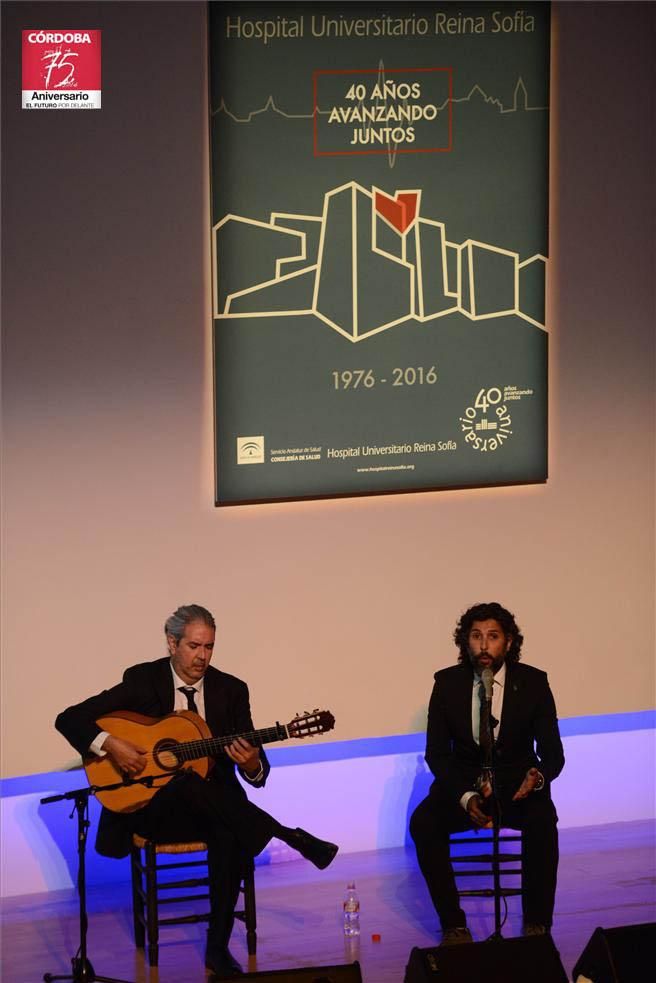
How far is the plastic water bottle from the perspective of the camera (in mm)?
5055

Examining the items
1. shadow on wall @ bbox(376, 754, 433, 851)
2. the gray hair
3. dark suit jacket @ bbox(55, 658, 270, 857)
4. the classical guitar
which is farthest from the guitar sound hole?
shadow on wall @ bbox(376, 754, 433, 851)

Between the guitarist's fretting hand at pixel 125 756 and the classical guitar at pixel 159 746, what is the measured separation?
19 millimetres

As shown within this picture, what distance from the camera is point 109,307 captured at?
540cm

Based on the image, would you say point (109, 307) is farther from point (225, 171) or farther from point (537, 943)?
point (537, 943)

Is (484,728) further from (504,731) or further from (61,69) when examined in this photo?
(61,69)

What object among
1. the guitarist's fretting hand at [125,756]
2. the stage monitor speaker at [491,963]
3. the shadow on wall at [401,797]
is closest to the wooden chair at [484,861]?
the shadow on wall at [401,797]

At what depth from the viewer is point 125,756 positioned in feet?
15.7

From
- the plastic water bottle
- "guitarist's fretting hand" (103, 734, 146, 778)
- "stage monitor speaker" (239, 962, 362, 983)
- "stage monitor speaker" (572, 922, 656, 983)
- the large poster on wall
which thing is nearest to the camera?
"stage monitor speaker" (572, 922, 656, 983)

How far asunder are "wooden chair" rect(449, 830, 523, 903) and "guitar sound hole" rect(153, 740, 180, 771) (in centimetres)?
107

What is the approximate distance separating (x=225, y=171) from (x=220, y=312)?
1.75 ft

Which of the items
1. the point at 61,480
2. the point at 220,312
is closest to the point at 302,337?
the point at 220,312

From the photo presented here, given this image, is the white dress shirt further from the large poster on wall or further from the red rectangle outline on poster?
the red rectangle outline on poster

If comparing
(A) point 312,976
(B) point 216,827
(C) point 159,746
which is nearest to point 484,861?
(B) point 216,827

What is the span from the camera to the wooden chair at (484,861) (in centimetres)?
521
